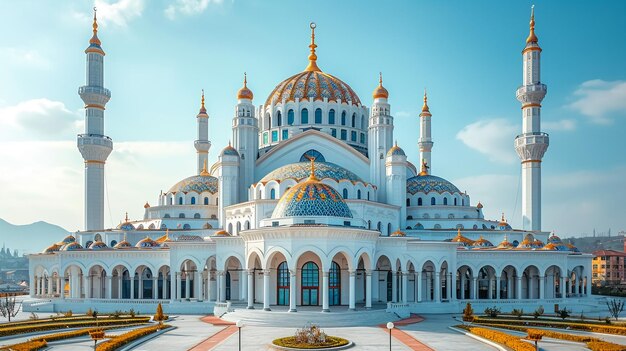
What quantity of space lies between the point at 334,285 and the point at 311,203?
672cm

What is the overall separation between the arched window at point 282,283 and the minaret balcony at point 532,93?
32770mm

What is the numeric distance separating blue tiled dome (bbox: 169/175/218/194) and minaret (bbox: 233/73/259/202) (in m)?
4.78

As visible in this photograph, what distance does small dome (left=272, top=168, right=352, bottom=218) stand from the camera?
134ft

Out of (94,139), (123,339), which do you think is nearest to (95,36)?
(94,139)

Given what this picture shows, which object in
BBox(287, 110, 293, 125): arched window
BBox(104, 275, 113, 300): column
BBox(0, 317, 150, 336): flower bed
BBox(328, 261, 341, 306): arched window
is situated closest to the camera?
BBox(0, 317, 150, 336): flower bed

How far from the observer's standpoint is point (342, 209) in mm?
42281

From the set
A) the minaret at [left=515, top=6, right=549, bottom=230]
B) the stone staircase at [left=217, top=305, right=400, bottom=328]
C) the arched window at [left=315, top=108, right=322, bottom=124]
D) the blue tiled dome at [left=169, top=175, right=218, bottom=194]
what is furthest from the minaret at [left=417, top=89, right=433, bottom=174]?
the stone staircase at [left=217, top=305, right=400, bottom=328]

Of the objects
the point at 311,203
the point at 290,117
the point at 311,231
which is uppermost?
the point at 290,117

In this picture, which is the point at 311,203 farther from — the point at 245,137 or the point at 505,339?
the point at 245,137

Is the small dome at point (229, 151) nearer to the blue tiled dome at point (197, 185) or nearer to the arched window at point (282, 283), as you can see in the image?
the blue tiled dome at point (197, 185)

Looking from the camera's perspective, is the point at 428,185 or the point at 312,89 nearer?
the point at 428,185

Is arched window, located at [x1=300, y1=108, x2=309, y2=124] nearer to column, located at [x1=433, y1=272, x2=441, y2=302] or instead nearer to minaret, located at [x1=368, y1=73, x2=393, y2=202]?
minaret, located at [x1=368, y1=73, x2=393, y2=202]

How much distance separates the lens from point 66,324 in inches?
1404

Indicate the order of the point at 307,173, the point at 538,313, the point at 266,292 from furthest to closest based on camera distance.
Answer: the point at 307,173
the point at 538,313
the point at 266,292
